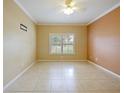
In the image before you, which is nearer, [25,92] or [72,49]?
[25,92]

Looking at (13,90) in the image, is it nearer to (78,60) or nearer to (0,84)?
(0,84)

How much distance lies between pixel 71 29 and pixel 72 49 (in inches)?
51.2

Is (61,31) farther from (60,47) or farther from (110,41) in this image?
(110,41)

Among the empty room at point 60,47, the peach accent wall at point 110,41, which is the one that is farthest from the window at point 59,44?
the peach accent wall at point 110,41

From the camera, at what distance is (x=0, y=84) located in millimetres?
1008

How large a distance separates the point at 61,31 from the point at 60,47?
1039mm

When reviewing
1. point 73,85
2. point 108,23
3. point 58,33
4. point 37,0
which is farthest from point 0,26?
point 58,33

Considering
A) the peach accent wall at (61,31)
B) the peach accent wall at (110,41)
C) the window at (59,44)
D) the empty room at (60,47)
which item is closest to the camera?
the empty room at (60,47)

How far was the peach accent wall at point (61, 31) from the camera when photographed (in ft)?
28.0

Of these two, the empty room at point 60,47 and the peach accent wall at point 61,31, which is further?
the peach accent wall at point 61,31

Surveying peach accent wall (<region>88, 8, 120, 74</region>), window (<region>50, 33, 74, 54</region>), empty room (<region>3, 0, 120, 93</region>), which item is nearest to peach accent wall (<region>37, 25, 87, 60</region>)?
empty room (<region>3, 0, 120, 93</region>)

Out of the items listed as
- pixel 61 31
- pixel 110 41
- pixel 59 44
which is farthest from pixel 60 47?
pixel 110 41

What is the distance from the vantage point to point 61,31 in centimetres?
862

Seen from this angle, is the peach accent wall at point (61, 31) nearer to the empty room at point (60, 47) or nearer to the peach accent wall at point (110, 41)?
the empty room at point (60, 47)
